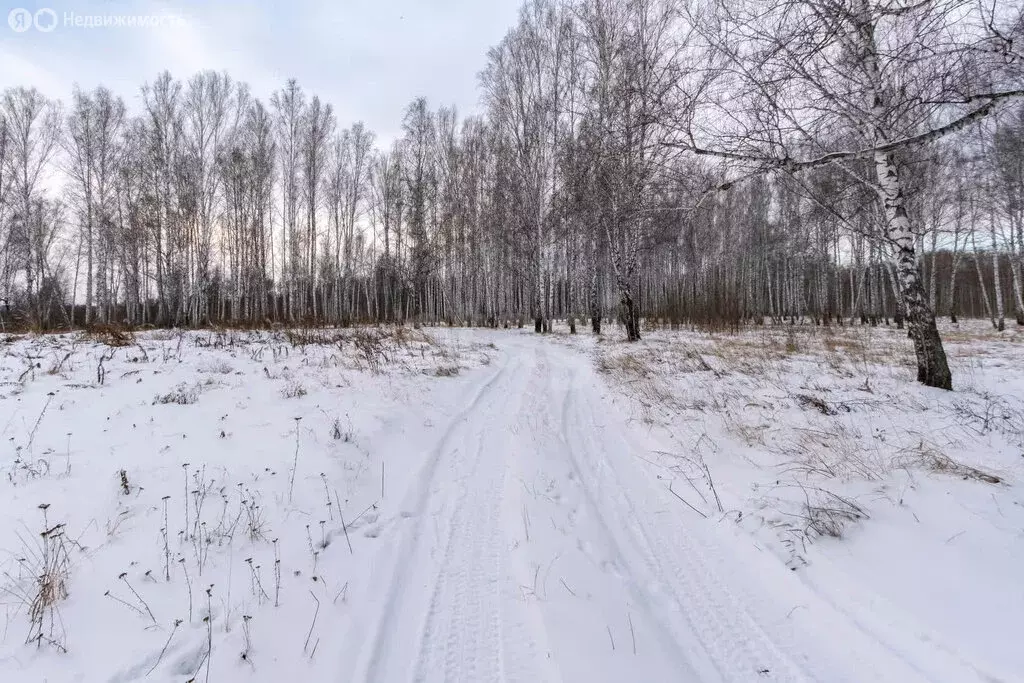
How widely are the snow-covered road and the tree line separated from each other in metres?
4.33

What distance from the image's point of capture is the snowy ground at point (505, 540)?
1834 millimetres

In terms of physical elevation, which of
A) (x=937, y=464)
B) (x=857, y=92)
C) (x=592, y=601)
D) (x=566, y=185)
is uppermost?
(x=566, y=185)

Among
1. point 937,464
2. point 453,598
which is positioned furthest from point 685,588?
point 937,464

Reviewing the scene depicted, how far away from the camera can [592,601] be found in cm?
224

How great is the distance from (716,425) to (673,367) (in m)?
4.08

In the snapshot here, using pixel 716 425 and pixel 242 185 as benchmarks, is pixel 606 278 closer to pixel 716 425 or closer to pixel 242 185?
pixel 242 185

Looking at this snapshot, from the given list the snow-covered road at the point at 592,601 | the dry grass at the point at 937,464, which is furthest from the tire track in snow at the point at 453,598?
the dry grass at the point at 937,464

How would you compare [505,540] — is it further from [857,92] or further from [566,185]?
[566,185]

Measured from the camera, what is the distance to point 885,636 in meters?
1.88

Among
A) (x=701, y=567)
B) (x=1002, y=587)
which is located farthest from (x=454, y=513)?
(x=1002, y=587)

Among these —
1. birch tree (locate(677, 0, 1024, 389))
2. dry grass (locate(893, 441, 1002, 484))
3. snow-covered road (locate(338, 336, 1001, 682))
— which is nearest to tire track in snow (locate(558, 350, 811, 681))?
snow-covered road (locate(338, 336, 1001, 682))

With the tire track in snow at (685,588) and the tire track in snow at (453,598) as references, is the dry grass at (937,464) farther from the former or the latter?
the tire track in snow at (453,598)

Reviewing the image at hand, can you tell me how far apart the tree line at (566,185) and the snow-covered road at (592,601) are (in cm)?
433

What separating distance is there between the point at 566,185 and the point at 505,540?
20.1 meters
